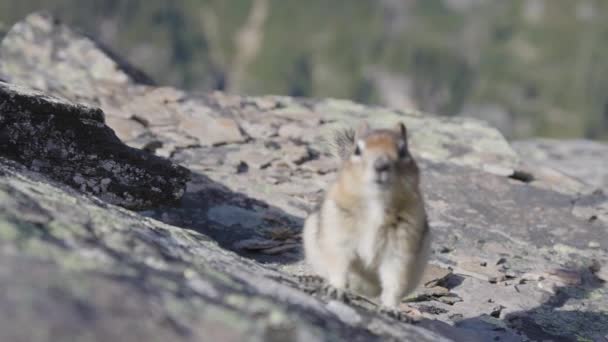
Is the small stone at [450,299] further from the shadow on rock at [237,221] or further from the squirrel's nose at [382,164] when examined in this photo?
the squirrel's nose at [382,164]

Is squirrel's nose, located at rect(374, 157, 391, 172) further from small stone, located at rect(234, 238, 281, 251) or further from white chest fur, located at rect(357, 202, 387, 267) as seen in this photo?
small stone, located at rect(234, 238, 281, 251)

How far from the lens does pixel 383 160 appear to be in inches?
215

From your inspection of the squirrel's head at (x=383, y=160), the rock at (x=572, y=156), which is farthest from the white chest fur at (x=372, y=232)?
the rock at (x=572, y=156)

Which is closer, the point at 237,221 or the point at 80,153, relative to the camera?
the point at 80,153

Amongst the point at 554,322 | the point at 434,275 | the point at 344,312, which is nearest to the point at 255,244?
the point at 434,275

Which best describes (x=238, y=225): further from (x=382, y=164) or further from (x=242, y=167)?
(x=382, y=164)

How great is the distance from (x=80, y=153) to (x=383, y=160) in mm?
3996

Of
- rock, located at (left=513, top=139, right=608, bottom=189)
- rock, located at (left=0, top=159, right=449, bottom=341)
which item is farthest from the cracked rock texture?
rock, located at (left=513, top=139, right=608, bottom=189)

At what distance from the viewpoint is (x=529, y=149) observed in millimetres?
16500

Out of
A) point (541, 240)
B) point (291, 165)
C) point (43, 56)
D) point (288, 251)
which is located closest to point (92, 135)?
point (288, 251)

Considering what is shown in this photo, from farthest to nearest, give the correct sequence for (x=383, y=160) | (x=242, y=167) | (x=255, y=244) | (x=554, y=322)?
(x=242, y=167) < (x=255, y=244) < (x=554, y=322) < (x=383, y=160)

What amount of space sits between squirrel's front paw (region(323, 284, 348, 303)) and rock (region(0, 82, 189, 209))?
12.0ft

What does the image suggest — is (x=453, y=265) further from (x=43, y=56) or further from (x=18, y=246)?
(x=43, y=56)

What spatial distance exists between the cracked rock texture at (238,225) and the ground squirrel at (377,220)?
344mm
